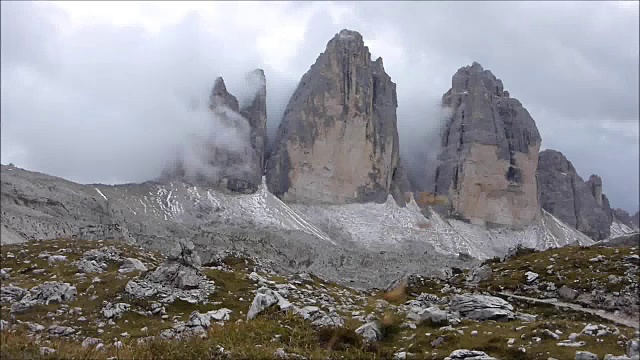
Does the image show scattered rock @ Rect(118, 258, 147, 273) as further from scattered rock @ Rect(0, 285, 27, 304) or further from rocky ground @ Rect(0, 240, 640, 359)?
scattered rock @ Rect(0, 285, 27, 304)

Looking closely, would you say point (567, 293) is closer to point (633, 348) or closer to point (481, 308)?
point (481, 308)

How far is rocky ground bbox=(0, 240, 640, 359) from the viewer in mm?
14000

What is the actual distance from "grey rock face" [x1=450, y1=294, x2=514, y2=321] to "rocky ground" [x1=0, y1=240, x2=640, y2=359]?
0.25 ft

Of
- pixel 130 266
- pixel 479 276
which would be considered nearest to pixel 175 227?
pixel 130 266

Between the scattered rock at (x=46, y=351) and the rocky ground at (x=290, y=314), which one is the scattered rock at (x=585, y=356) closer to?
the rocky ground at (x=290, y=314)

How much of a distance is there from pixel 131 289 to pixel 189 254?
8472 mm

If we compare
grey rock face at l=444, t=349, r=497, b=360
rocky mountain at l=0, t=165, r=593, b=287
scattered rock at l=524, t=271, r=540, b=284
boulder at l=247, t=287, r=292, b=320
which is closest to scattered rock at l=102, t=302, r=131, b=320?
boulder at l=247, t=287, r=292, b=320

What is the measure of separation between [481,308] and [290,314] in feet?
39.6

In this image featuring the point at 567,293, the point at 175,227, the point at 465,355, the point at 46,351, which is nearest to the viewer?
the point at 46,351

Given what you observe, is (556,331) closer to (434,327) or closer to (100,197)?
(434,327)

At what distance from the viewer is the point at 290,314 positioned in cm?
1720

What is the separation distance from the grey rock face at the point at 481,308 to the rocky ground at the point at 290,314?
0.08 metres

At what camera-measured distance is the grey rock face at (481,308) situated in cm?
2452

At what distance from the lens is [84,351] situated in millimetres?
11734
